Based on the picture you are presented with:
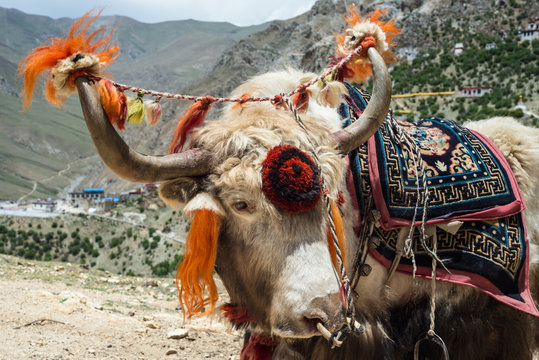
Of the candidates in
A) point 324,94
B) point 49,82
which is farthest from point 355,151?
point 49,82

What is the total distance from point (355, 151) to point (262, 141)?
0.84 metres

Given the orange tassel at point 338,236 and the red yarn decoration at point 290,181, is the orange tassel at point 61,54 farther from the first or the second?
the orange tassel at point 338,236

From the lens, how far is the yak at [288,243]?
2121 millimetres

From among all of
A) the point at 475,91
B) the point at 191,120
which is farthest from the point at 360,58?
the point at 475,91

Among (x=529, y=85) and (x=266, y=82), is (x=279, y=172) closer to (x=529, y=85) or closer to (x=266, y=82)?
(x=266, y=82)

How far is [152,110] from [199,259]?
0.85 m

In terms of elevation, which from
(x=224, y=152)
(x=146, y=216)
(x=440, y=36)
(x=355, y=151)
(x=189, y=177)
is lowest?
(x=146, y=216)

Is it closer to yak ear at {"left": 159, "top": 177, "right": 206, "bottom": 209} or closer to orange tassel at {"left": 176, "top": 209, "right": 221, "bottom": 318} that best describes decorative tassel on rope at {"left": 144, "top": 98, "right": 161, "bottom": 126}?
yak ear at {"left": 159, "top": 177, "right": 206, "bottom": 209}

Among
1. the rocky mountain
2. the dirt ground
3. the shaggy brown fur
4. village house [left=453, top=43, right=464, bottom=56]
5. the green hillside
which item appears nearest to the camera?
the shaggy brown fur

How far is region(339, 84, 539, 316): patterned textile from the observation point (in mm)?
2859

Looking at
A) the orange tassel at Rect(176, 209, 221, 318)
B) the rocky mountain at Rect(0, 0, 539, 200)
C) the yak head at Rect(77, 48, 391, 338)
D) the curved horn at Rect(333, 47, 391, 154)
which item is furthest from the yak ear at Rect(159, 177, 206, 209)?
the rocky mountain at Rect(0, 0, 539, 200)

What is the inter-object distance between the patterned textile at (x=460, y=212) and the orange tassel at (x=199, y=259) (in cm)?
98

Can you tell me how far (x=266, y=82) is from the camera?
10.4ft

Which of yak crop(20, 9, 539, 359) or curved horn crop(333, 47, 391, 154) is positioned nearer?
yak crop(20, 9, 539, 359)
